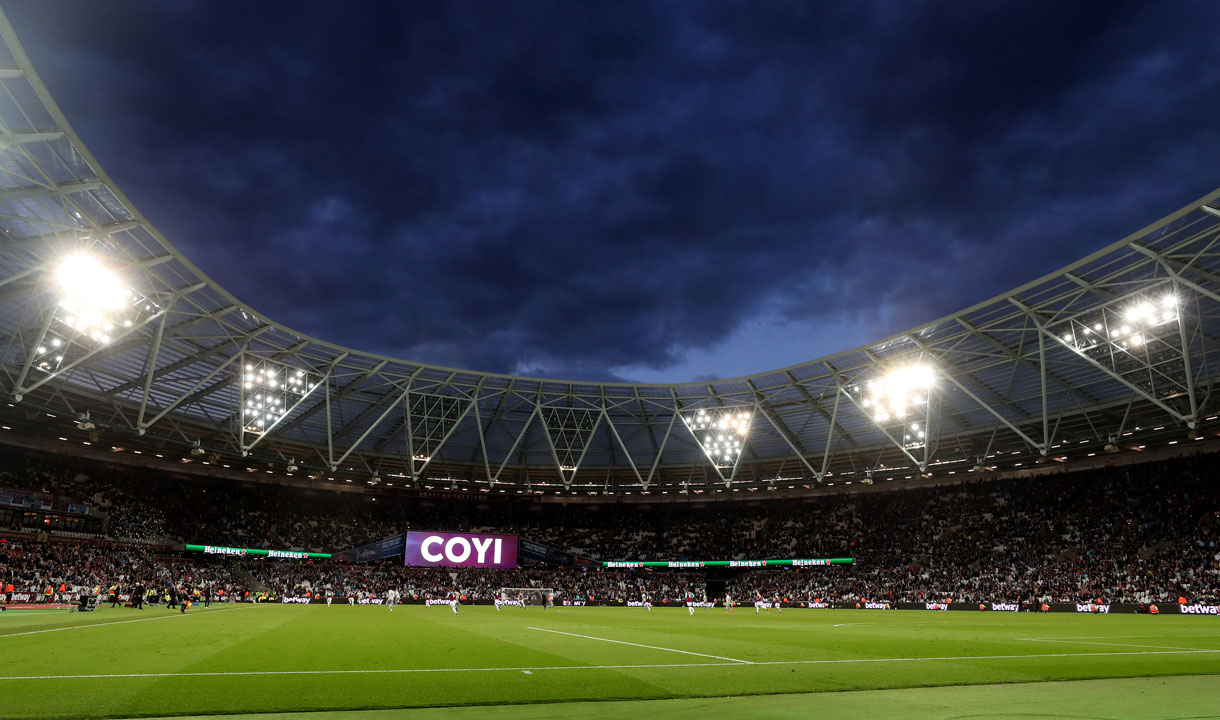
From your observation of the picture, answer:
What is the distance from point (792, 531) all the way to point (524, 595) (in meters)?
29.5

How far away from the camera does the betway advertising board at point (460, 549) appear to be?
64562mm

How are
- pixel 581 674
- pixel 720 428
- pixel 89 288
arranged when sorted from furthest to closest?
pixel 720 428 < pixel 89 288 < pixel 581 674

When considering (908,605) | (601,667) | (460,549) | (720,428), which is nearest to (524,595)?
(460,549)

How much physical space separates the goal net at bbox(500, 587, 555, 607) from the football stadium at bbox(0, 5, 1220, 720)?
1.30 ft

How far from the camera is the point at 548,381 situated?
55.9 m

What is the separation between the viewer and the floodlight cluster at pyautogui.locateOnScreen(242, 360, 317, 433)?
148 feet

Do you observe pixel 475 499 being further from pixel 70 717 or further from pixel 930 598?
pixel 70 717

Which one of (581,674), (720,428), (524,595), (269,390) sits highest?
(269,390)

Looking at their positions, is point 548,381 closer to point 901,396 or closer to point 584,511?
point 901,396

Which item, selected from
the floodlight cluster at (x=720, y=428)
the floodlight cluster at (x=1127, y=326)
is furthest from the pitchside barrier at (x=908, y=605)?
the floodlight cluster at (x=1127, y=326)

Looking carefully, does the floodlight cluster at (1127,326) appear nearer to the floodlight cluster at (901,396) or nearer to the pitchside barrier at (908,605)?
the floodlight cluster at (901,396)

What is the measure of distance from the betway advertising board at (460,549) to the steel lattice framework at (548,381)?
5811 mm

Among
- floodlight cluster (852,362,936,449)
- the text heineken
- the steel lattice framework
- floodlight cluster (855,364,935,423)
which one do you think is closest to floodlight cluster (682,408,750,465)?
the steel lattice framework

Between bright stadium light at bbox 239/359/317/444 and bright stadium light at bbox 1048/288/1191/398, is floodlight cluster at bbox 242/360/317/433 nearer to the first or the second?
bright stadium light at bbox 239/359/317/444
